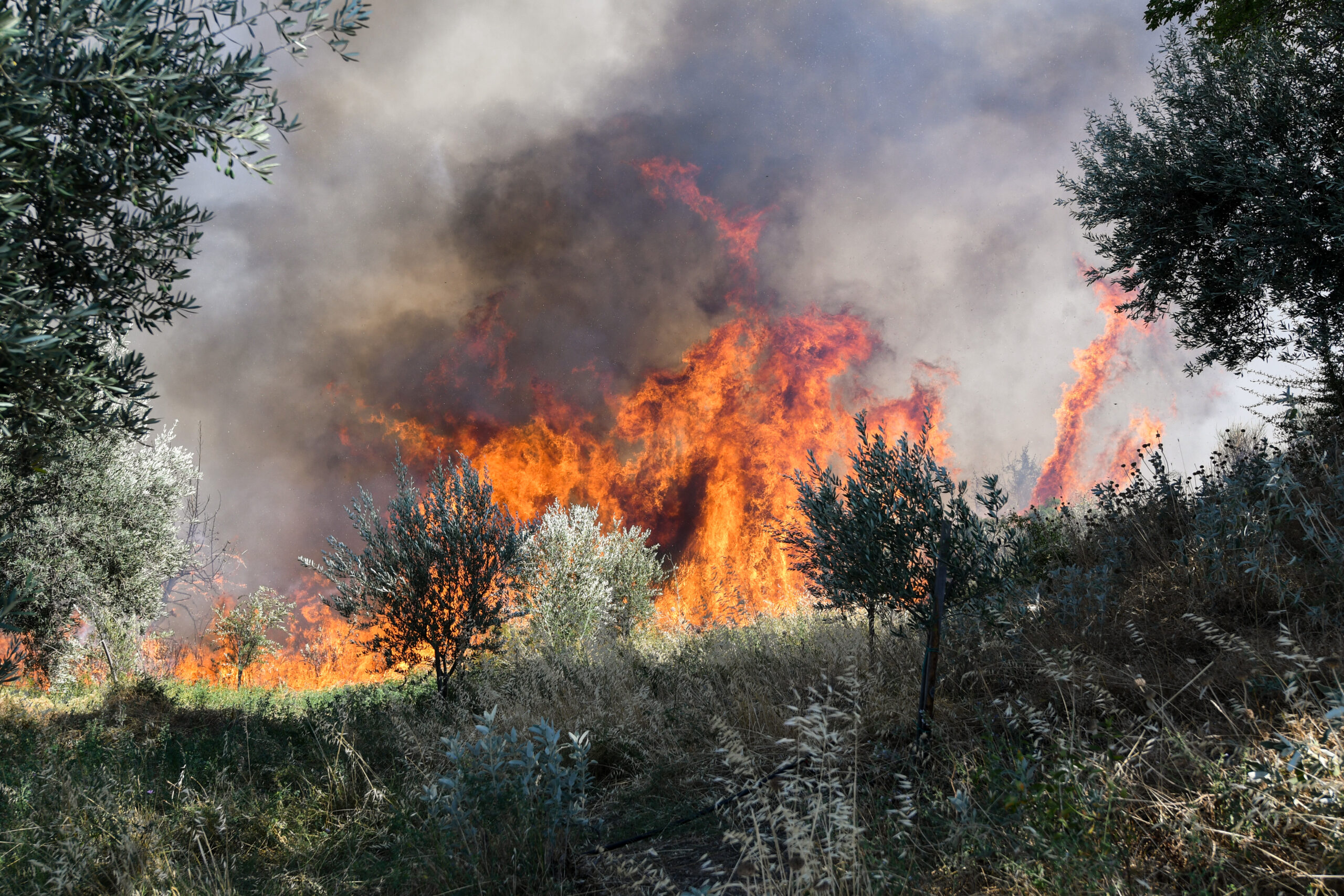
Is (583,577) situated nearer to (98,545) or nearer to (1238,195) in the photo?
(98,545)

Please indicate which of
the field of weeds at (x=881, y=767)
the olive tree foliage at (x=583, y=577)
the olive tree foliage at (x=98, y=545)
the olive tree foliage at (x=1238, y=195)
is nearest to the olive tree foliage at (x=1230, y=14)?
the olive tree foliage at (x=1238, y=195)

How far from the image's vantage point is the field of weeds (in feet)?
10.5

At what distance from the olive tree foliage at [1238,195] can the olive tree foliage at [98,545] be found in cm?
2519

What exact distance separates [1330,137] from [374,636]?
20417 millimetres

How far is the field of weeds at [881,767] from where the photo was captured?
10.5 feet

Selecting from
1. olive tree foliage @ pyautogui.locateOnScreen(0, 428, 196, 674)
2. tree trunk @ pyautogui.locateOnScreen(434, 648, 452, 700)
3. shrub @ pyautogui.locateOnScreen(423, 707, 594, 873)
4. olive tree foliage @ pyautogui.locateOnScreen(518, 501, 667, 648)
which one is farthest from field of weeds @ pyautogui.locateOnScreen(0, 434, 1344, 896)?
olive tree foliage @ pyautogui.locateOnScreen(0, 428, 196, 674)

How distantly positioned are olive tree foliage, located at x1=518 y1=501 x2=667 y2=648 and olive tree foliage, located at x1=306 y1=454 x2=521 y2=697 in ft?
9.07

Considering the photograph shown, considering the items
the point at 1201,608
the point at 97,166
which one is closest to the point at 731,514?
the point at 1201,608

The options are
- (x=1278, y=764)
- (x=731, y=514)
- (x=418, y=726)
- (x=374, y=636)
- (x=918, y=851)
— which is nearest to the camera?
(x=1278, y=764)

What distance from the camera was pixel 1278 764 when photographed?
2.75 meters

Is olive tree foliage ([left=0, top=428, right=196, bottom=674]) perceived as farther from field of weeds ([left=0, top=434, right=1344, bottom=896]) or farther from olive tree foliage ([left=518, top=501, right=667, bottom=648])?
olive tree foliage ([left=518, top=501, right=667, bottom=648])

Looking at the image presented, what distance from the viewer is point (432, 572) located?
14.1m

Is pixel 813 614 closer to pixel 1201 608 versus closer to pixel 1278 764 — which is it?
pixel 1201 608

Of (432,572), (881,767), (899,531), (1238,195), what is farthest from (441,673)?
(1238,195)
